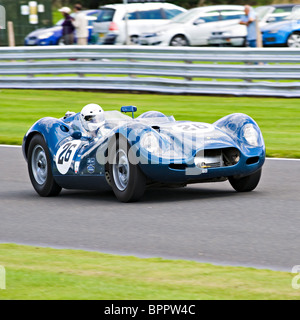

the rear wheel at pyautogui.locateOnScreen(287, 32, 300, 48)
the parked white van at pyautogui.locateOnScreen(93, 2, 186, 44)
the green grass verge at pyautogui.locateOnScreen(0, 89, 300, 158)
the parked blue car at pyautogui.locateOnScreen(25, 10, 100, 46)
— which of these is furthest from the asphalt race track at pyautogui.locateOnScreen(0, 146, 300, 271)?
the parked blue car at pyautogui.locateOnScreen(25, 10, 100, 46)

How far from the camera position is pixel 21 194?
918 cm

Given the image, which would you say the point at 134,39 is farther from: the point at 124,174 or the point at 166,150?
the point at 166,150

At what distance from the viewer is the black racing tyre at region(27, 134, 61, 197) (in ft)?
29.5

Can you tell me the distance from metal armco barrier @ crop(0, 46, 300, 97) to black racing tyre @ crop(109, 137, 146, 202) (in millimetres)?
8615

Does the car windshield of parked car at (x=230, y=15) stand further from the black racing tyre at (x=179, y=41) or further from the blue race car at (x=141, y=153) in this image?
the blue race car at (x=141, y=153)

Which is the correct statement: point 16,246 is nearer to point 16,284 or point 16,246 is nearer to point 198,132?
point 16,284

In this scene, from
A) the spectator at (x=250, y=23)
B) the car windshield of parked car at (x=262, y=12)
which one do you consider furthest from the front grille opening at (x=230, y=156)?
the car windshield of parked car at (x=262, y=12)

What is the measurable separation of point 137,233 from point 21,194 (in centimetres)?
265

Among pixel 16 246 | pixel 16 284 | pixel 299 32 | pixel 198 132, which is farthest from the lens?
pixel 299 32

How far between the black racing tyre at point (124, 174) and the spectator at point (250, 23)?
11.6 metres

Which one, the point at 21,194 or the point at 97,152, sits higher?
the point at 97,152

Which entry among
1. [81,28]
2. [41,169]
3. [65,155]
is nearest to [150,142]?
[65,155]
